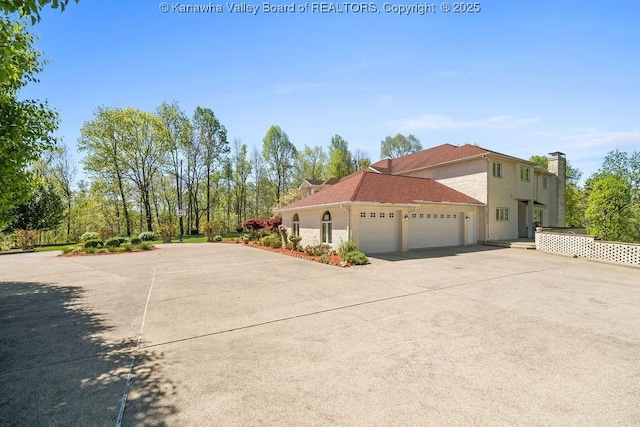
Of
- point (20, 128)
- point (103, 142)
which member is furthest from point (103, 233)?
point (20, 128)

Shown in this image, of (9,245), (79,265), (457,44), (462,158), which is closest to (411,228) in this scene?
(462,158)

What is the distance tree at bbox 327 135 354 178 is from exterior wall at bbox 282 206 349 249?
23829 millimetres

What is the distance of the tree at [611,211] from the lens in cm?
2042

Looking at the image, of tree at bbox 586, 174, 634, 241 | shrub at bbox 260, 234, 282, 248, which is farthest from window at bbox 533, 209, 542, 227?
shrub at bbox 260, 234, 282, 248

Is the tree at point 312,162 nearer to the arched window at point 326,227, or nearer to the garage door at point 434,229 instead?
the garage door at point 434,229

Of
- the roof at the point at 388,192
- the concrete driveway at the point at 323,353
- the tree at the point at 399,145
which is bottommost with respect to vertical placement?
the concrete driveway at the point at 323,353

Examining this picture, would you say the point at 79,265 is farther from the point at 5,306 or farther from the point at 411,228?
the point at 411,228

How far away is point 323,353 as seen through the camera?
175 inches

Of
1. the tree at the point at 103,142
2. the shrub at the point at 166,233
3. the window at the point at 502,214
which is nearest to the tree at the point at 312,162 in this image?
the shrub at the point at 166,233

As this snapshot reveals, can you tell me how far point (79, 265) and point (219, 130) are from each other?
3017 centimetres

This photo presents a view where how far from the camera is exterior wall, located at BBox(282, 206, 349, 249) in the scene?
50.4 ft

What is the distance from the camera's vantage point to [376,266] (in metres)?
12.2

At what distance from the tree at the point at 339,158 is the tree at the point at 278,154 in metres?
5.95

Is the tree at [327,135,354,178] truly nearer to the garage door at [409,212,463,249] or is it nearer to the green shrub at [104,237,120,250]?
the garage door at [409,212,463,249]
